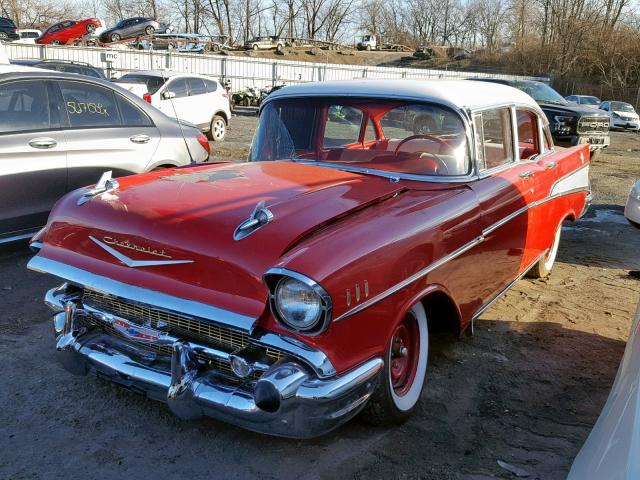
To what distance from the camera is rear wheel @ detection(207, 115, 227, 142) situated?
14.7 meters

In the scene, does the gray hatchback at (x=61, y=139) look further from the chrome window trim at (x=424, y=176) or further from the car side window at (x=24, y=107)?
the chrome window trim at (x=424, y=176)

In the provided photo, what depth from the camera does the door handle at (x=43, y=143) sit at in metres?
5.14

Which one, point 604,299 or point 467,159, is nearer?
point 467,159

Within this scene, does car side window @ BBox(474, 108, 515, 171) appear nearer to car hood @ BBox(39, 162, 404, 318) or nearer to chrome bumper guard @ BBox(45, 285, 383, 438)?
car hood @ BBox(39, 162, 404, 318)

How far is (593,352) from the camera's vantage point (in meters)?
4.15

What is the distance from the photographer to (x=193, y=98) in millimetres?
14188

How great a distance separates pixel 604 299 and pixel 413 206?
2.82 m

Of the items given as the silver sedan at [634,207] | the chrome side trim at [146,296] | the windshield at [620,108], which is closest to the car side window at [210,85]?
the silver sedan at [634,207]

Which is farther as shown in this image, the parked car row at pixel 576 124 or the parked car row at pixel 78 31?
the parked car row at pixel 78 31

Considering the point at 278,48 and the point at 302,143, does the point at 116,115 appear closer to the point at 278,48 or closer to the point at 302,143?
the point at 302,143

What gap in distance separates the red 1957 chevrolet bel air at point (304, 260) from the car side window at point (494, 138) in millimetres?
22

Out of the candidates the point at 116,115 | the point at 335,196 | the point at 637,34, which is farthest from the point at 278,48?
the point at 335,196

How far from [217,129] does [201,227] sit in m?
12.5

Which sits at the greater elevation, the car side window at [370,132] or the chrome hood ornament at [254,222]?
the car side window at [370,132]
